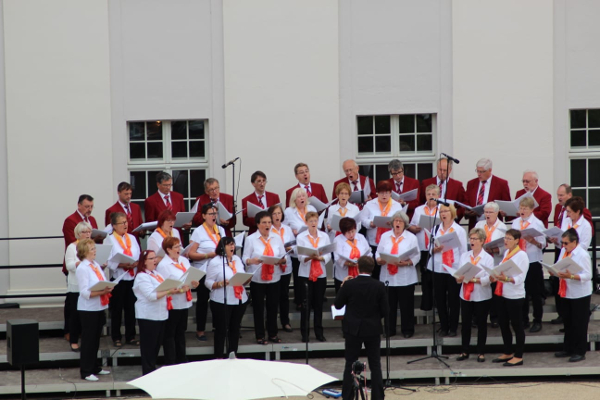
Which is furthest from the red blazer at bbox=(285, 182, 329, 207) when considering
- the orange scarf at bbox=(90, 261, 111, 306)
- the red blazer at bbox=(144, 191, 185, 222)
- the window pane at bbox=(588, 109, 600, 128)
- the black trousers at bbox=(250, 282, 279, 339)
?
the window pane at bbox=(588, 109, 600, 128)

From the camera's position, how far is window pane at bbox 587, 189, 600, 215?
549 inches

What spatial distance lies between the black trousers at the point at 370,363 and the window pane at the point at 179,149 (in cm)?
525

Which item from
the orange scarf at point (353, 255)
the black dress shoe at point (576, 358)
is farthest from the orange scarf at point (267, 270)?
the black dress shoe at point (576, 358)

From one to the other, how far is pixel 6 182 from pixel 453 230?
22.6 ft

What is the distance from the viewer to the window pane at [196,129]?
1383cm

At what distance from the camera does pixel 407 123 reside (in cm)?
1395

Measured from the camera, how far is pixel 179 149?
13.9m

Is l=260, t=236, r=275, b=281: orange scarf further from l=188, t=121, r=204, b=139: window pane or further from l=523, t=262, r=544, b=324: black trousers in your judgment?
l=523, t=262, r=544, b=324: black trousers

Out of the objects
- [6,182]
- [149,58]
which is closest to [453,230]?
[149,58]

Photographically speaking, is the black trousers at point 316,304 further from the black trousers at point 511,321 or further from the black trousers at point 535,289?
the black trousers at point 535,289

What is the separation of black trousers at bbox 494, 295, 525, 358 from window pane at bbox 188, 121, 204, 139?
5.46 metres

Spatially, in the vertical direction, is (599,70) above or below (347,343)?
above

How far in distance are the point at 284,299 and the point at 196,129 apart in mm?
3443

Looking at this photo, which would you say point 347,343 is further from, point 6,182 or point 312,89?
point 6,182
